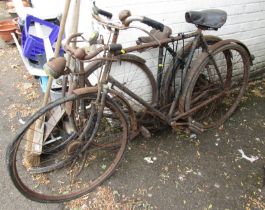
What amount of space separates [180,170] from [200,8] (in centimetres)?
211

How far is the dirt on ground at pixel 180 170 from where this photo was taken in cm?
316

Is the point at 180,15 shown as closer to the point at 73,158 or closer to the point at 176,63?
the point at 176,63

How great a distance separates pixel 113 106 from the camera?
9.55 ft

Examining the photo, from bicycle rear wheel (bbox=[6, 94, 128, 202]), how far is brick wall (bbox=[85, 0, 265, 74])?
1.00 metres

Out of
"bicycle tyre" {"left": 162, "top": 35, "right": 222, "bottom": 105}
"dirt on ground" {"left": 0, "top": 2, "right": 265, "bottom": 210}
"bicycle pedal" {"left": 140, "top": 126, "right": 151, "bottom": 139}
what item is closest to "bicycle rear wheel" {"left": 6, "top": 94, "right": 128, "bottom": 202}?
"dirt on ground" {"left": 0, "top": 2, "right": 265, "bottom": 210}

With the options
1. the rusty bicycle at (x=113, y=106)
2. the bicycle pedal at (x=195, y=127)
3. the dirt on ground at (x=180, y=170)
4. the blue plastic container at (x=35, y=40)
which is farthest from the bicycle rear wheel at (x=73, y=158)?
the blue plastic container at (x=35, y=40)

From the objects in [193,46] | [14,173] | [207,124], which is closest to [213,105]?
[207,124]

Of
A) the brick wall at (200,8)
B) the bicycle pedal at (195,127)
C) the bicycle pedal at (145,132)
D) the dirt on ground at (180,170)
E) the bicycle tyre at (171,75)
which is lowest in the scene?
the dirt on ground at (180,170)

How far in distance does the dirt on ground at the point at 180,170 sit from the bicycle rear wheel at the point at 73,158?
0.49 feet

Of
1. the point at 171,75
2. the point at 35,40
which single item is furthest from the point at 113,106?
the point at 35,40

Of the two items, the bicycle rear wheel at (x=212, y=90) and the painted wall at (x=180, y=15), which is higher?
the painted wall at (x=180, y=15)

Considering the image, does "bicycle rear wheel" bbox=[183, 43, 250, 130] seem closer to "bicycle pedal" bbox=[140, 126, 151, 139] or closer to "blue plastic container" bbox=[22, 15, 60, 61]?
"bicycle pedal" bbox=[140, 126, 151, 139]

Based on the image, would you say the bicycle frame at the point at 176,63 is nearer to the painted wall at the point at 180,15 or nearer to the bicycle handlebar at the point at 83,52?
the bicycle handlebar at the point at 83,52

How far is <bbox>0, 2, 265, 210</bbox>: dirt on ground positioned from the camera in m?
3.16
